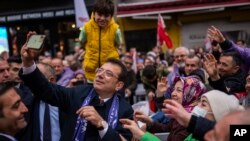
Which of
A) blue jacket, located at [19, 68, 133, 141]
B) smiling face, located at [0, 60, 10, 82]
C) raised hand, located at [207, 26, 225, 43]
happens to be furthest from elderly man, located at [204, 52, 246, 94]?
smiling face, located at [0, 60, 10, 82]

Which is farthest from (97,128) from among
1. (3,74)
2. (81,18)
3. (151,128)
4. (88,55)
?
(81,18)

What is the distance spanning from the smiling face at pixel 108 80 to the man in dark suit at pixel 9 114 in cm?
90

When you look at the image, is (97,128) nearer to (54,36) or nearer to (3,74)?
(3,74)

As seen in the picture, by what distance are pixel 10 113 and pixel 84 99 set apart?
2.94 feet

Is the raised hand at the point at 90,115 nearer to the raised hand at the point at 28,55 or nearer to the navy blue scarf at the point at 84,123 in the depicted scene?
the navy blue scarf at the point at 84,123

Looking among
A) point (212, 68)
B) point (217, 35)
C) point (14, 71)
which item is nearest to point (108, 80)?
point (212, 68)

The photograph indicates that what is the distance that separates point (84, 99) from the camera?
3977mm

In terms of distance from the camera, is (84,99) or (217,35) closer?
(84,99)

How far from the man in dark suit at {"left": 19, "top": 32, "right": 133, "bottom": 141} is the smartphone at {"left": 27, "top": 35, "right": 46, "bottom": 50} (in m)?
0.04

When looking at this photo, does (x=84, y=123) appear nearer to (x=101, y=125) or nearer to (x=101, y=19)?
(x=101, y=125)

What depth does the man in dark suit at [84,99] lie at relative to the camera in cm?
381

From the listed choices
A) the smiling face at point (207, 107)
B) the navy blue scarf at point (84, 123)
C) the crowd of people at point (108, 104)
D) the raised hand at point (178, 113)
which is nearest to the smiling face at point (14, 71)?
the crowd of people at point (108, 104)

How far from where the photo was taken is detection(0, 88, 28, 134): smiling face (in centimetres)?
316

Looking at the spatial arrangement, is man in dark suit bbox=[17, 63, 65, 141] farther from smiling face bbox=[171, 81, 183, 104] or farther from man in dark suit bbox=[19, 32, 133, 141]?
smiling face bbox=[171, 81, 183, 104]
